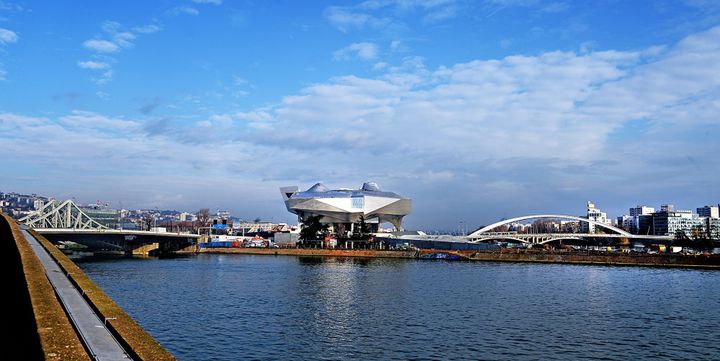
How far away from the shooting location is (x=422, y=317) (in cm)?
2842

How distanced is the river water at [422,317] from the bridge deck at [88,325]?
432cm

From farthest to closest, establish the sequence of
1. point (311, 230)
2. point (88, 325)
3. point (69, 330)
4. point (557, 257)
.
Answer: point (311, 230) < point (557, 257) < point (88, 325) < point (69, 330)

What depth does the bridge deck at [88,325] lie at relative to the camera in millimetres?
11586

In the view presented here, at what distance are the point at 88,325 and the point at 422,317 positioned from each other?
18.0 meters

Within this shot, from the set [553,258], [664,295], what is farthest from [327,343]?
[553,258]

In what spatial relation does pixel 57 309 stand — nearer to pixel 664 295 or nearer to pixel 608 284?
pixel 664 295

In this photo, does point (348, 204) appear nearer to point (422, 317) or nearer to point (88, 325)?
point (422, 317)

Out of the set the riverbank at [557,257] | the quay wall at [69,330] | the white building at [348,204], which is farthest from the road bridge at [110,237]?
the quay wall at [69,330]

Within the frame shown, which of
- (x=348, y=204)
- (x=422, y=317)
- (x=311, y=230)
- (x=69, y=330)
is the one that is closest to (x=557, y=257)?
(x=311, y=230)

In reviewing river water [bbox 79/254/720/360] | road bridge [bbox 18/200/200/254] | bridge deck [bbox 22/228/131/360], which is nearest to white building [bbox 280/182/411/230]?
road bridge [bbox 18/200/200/254]

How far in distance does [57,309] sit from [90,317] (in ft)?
2.73

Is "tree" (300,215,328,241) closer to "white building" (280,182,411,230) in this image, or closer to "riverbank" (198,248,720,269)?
"riverbank" (198,248,720,269)

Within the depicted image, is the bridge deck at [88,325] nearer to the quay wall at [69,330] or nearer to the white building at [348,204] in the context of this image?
the quay wall at [69,330]

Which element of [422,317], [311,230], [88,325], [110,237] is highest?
[311,230]
